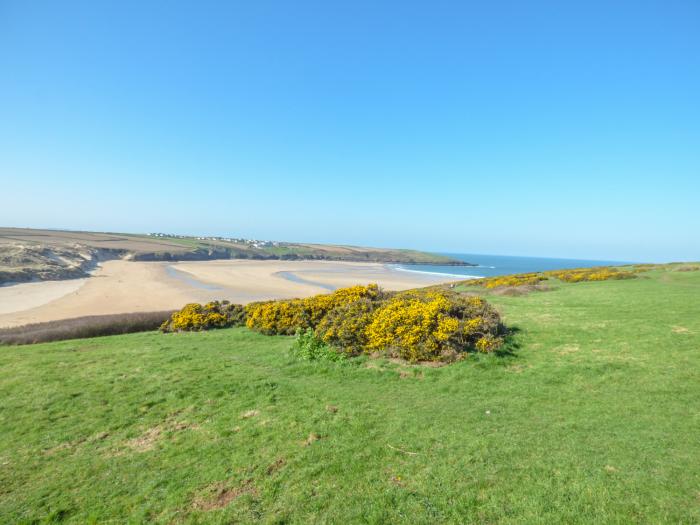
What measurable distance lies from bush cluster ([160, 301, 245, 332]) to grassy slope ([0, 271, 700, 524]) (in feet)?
23.2

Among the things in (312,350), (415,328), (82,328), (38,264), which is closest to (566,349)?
A: (415,328)

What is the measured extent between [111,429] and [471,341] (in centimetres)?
985

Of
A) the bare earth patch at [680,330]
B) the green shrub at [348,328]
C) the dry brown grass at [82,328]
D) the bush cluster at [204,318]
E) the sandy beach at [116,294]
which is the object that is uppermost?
the bare earth patch at [680,330]

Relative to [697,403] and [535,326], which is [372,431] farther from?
[535,326]

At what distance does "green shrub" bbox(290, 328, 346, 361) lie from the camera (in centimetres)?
1161

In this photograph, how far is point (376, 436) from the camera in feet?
22.1

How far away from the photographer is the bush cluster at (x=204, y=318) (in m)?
19.3

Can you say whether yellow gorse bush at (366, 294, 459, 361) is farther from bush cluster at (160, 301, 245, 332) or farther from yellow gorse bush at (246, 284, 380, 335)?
bush cluster at (160, 301, 245, 332)

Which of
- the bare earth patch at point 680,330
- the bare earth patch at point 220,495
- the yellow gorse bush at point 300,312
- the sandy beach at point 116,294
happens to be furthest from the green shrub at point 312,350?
the sandy beach at point 116,294

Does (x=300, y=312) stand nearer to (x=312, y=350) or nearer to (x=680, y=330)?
(x=312, y=350)

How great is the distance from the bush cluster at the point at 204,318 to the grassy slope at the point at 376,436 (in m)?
7.08

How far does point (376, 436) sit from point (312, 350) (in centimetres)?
569

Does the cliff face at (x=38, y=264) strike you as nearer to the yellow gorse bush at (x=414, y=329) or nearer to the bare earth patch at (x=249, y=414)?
the bare earth patch at (x=249, y=414)

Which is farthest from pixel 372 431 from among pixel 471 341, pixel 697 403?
pixel 697 403
